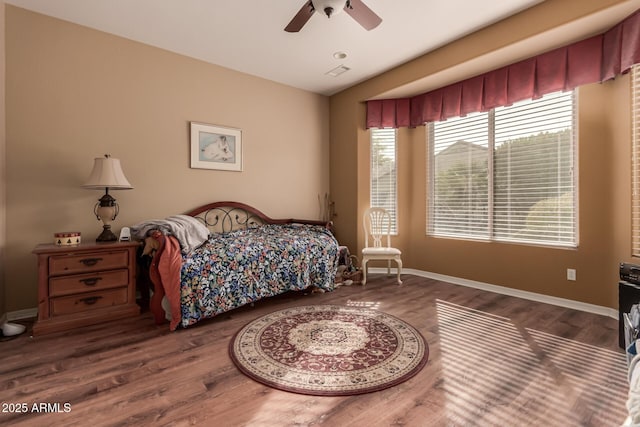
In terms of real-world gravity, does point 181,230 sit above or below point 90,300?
above

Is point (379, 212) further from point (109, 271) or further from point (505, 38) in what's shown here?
point (109, 271)

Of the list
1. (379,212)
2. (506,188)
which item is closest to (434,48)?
(506,188)

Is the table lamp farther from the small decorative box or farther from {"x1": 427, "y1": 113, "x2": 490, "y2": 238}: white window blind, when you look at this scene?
{"x1": 427, "y1": 113, "x2": 490, "y2": 238}: white window blind

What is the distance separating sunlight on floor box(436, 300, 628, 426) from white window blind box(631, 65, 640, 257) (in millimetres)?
1059

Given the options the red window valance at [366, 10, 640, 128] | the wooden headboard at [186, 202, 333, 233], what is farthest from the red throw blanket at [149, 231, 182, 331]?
the red window valance at [366, 10, 640, 128]

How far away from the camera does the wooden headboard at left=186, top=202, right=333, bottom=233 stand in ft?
11.1

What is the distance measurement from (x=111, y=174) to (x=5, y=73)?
1.16 m

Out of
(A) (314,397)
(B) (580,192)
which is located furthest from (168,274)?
(B) (580,192)

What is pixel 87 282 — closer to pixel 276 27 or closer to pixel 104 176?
pixel 104 176

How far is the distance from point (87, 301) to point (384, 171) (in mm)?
3519

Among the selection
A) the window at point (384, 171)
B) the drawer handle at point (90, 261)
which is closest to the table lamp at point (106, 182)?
the drawer handle at point (90, 261)

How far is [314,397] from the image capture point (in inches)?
57.6

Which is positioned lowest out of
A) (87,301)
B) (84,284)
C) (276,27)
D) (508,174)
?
(87,301)

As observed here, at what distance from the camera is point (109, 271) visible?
2.36 meters
